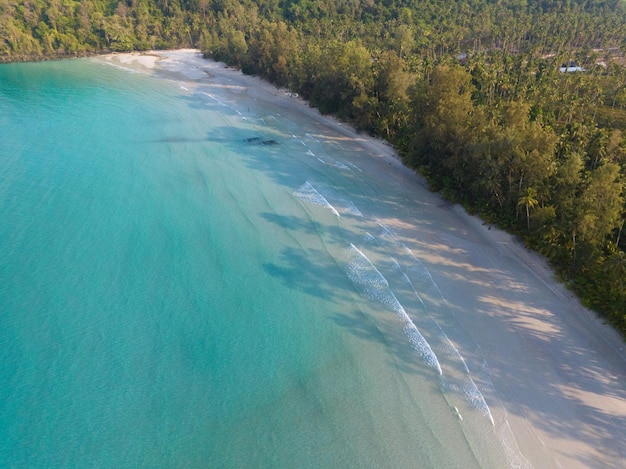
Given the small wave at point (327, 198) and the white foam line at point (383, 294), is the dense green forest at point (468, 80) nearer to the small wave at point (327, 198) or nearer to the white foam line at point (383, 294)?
the small wave at point (327, 198)

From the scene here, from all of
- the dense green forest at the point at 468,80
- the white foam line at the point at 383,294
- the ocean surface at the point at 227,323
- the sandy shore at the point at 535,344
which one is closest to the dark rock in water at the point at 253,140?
the ocean surface at the point at 227,323

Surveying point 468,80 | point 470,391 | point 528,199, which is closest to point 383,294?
point 470,391

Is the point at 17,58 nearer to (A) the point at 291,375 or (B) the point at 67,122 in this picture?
(B) the point at 67,122

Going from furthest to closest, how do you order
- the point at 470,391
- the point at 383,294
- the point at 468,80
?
the point at 468,80 < the point at 383,294 < the point at 470,391

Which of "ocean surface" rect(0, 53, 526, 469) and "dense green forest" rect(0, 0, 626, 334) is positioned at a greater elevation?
"dense green forest" rect(0, 0, 626, 334)

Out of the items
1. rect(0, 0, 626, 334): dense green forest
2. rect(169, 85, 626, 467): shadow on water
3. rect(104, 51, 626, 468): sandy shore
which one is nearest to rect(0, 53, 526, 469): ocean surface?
rect(169, 85, 626, 467): shadow on water

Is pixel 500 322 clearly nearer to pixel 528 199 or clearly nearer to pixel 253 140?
pixel 528 199

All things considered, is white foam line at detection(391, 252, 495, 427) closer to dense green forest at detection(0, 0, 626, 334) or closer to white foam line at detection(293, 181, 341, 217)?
dense green forest at detection(0, 0, 626, 334)
